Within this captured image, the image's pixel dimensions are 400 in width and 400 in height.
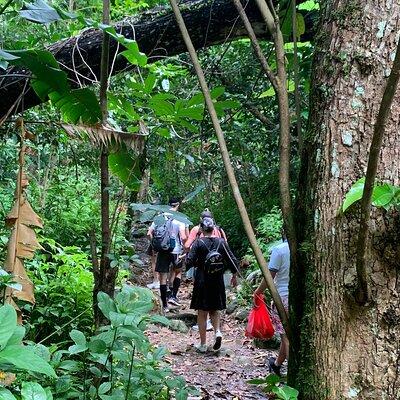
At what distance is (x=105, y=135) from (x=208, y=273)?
11.5 feet

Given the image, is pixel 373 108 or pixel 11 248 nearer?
pixel 373 108

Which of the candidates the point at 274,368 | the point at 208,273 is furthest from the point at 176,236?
the point at 274,368

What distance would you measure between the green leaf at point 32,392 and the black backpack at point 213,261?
464 cm

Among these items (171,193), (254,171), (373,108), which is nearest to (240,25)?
(373,108)

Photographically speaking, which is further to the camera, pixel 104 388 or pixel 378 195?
pixel 104 388

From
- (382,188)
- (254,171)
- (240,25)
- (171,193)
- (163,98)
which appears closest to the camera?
(382,188)

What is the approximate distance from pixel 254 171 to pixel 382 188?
32.9 ft

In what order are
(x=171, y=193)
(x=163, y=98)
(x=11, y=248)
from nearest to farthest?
(x=163, y=98)
(x=11, y=248)
(x=171, y=193)

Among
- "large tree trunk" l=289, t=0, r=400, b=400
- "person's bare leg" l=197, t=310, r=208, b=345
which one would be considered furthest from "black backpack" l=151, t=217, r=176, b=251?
"large tree trunk" l=289, t=0, r=400, b=400

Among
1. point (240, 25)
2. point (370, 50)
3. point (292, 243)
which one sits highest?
point (240, 25)

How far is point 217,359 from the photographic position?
6094 mm

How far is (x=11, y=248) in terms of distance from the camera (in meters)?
2.89

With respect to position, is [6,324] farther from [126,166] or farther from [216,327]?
[216,327]

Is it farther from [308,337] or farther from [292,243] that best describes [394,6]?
[308,337]
